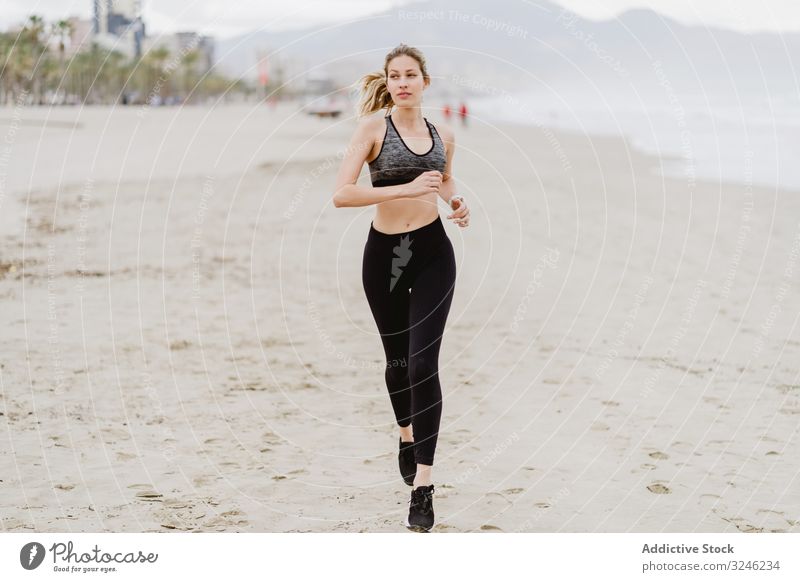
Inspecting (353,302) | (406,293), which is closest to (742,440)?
(406,293)

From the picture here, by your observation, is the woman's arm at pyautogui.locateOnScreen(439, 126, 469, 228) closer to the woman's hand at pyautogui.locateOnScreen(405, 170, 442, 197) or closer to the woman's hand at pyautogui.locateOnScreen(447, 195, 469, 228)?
the woman's hand at pyautogui.locateOnScreen(447, 195, 469, 228)

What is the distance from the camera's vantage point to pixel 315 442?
6.27 meters

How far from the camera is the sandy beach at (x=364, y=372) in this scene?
5320 mm

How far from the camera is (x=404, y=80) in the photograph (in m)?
4.91

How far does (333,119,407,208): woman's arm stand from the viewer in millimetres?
4707

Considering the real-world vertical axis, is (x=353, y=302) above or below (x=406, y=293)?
below

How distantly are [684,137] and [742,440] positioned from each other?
3262cm

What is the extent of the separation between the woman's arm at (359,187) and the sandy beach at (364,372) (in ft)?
5.48

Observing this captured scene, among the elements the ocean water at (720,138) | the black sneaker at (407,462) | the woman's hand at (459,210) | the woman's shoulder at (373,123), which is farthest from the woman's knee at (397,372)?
the ocean water at (720,138)

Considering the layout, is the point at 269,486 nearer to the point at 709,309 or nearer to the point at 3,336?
the point at 3,336

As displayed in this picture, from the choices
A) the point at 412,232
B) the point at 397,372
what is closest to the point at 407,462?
the point at 397,372

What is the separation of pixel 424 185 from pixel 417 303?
651 mm

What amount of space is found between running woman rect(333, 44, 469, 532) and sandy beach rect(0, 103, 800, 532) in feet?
2.05
